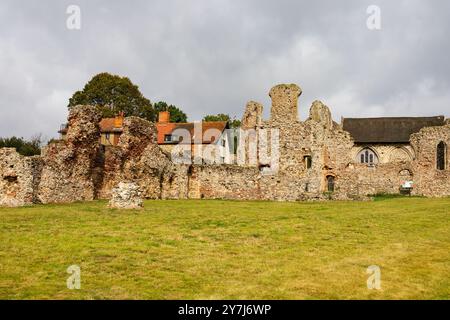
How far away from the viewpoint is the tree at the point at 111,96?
66312mm

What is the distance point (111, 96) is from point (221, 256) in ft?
193

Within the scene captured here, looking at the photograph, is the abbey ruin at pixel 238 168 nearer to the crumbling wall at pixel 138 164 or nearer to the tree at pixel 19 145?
the crumbling wall at pixel 138 164

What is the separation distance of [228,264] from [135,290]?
252 centimetres

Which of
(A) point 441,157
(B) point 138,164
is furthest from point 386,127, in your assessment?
(B) point 138,164

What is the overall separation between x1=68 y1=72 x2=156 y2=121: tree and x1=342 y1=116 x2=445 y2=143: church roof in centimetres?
2830

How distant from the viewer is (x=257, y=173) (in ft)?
112

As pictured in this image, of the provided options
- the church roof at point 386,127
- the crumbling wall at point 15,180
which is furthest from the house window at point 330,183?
the church roof at point 386,127

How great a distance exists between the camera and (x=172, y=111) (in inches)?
2911

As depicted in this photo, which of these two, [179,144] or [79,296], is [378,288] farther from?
[179,144]

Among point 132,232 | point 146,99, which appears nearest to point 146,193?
point 132,232

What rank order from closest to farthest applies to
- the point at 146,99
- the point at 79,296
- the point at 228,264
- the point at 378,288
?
the point at 79,296
the point at 378,288
the point at 228,264
the point at 146,99

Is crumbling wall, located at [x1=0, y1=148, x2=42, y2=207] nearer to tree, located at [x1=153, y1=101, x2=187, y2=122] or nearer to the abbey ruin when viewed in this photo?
the abbey ruin

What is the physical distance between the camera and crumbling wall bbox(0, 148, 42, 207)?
2427cm

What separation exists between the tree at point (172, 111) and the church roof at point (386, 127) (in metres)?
24.4
